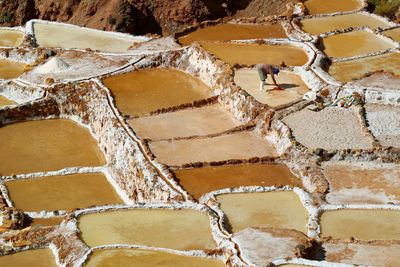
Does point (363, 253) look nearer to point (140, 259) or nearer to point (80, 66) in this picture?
point (140, 259)

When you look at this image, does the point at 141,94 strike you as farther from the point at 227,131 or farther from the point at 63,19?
the point at 63,19

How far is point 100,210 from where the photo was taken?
13078 mm

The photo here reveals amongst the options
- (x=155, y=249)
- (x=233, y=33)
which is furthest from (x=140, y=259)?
(x=233, y=33)

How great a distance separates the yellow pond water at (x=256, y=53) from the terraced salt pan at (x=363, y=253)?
9.31 metres

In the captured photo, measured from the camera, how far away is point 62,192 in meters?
15.7

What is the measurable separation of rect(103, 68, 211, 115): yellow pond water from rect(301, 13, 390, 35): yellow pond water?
5457 millimetres

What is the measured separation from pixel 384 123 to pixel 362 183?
2.49 metres

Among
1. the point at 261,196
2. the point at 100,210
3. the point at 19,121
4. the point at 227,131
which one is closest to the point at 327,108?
the point at 227,131

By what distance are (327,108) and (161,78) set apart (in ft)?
19.9

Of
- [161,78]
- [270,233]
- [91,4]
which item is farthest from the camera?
[91,4]

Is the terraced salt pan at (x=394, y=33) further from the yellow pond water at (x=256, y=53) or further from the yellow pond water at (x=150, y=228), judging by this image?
the yellow pond water at (x=150, y=228)

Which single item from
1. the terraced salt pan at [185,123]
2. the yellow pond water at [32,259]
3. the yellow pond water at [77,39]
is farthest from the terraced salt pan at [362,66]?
the yellow pond water at [32,259]

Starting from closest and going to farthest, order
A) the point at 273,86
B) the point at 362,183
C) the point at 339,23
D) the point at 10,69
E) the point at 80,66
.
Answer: the point at 362,183
the point at 273,86
the point at 80,66
the point at 10,69
the point at 339,23

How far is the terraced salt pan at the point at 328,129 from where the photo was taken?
15391mm
